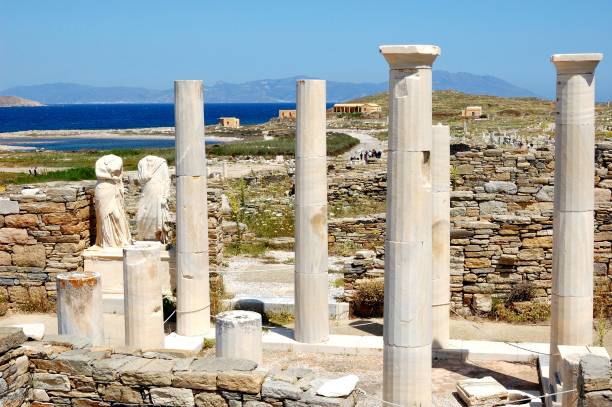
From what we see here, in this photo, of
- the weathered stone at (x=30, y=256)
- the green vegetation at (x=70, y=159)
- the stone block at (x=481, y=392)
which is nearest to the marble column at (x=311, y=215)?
the stone block at (x=481, y=392)

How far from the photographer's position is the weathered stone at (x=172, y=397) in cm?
782

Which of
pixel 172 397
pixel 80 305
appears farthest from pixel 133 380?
pixel 80 305

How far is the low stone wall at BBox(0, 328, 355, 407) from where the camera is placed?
762 cm

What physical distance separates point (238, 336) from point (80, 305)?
6.81 feet

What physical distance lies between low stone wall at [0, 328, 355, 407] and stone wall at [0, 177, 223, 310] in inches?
227

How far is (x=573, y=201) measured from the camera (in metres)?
9.24

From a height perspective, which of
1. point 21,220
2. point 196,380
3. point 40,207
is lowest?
point 196,380

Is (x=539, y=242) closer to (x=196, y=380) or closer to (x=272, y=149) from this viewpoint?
(x=196, y=380)

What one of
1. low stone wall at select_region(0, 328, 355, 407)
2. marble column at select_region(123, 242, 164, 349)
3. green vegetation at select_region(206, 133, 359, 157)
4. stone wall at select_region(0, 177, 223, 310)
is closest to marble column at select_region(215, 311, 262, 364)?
low stone wall at select_region(0, 328, 355, 407)

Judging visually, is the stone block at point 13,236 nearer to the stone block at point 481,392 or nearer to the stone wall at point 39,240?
the stone wall at point 39,240

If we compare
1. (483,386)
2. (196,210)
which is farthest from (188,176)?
(483,386)

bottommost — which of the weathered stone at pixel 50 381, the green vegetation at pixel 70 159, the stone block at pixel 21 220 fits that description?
the weathered stone at pixel 50 381

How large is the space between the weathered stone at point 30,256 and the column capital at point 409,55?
823 cm

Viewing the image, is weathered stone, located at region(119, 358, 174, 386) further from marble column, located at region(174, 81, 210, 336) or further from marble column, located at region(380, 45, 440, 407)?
marble column, located at region(174, 81, 210, 336)
